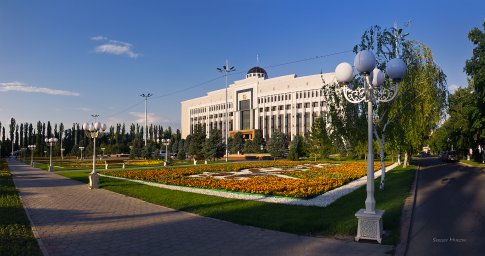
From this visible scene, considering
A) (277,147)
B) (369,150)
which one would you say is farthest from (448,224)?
(277,147)

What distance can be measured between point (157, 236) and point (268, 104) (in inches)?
3540

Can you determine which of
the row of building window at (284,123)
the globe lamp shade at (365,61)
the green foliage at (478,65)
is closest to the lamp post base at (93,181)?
the globe lamp shade at (365,61)

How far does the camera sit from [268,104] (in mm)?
97000

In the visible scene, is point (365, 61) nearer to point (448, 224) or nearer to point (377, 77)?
point (377, 77)

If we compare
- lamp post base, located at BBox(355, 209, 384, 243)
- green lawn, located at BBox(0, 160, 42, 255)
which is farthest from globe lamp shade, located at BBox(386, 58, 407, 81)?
green lawn, located at BBox(0, 160, 42, 255)

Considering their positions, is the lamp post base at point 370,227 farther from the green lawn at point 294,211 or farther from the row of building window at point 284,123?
the row of building window at point 284,123

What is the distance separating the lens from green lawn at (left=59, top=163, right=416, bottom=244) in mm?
8301

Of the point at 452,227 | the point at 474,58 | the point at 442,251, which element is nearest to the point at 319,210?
the point at 452,227

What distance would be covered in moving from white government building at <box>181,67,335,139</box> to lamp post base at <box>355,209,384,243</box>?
77.4m

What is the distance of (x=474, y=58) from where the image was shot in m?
29.9

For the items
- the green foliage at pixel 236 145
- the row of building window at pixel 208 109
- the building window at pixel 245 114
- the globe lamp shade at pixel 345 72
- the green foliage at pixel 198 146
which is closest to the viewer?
the globe lamp shade at pixel 345 72

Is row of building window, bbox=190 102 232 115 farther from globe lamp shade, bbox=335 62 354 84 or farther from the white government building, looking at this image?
globe lamp shade, bbox=335 62 354 84

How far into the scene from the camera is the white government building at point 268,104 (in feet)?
292

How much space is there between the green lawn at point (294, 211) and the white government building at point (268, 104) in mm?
72097
